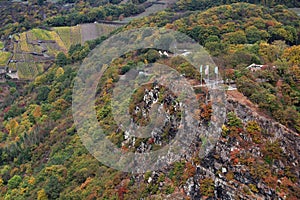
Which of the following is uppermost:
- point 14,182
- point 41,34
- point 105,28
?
point 41,34

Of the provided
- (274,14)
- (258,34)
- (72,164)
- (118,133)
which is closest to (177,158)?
(118,133)

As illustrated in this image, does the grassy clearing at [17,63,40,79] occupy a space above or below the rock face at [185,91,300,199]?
below

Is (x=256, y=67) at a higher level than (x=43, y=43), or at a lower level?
higher

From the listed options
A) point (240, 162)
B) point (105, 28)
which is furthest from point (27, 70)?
point (240, 162)

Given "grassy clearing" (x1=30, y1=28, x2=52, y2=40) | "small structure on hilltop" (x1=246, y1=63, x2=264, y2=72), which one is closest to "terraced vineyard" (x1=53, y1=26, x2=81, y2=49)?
"grassy clearing" (x1=30, y1=28, x2=52, y2=40)

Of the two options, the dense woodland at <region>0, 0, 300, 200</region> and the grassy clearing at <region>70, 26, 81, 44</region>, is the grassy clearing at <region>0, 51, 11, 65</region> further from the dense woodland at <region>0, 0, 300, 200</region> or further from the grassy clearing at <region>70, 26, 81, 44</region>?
the grassy clearing at <region>70, 26, 81, 44</region>

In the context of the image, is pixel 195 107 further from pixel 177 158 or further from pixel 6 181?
pixel 6 181

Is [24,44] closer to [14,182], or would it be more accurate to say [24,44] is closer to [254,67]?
[14,182]

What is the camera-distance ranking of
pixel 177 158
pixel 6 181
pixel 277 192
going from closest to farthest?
pixel 277 192
pixel 177 158
pixel 6 181
